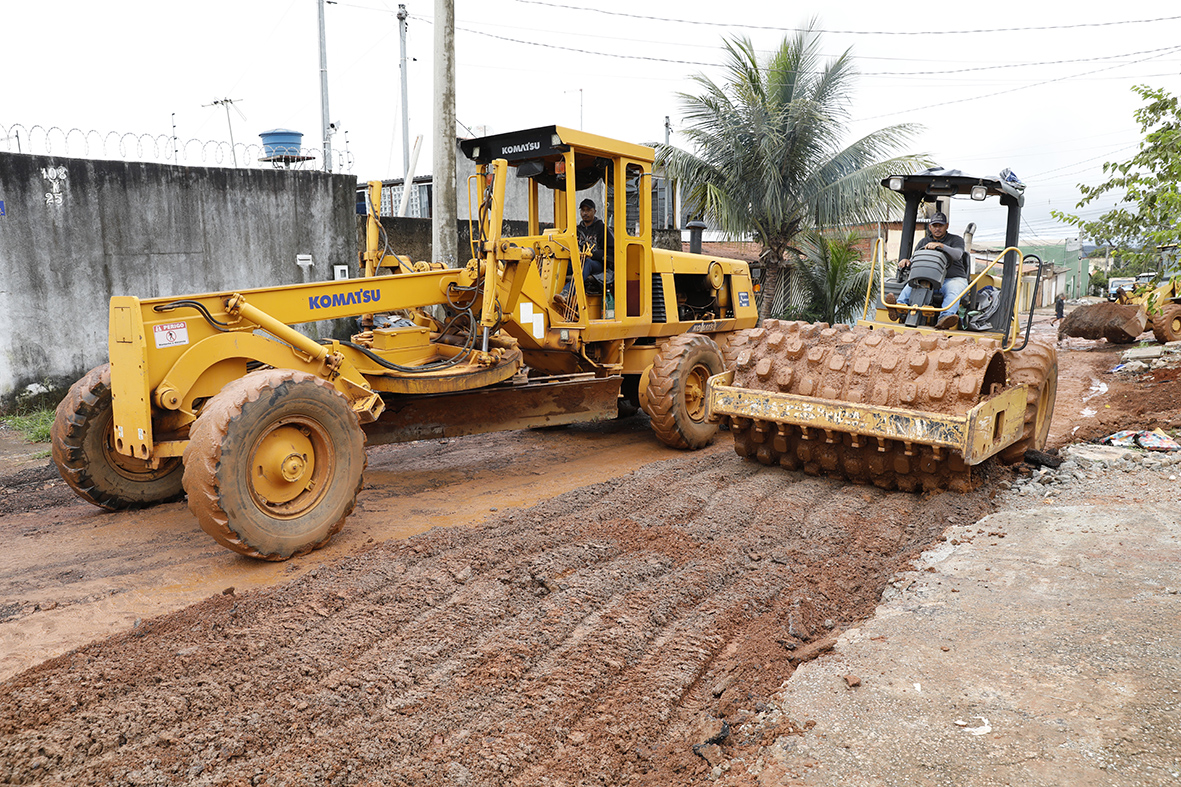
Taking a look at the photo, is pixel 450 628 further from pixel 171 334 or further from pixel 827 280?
pixel 827 280

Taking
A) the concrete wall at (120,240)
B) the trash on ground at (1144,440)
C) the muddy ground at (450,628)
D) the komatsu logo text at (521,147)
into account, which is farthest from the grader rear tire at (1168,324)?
the concrete wall at (120,240)

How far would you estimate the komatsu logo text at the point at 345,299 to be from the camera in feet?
19.7

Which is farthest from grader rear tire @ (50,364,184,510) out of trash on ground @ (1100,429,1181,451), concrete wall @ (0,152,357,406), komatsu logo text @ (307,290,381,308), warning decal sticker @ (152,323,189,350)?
trash on ground @ (1100,429,1181,451)

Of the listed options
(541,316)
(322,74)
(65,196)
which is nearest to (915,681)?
(541,316)

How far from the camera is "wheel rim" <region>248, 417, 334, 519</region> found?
16.4ft

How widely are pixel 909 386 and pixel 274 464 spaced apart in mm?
4371

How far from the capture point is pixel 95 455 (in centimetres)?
586

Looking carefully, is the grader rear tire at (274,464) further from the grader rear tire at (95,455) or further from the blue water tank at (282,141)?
the blue water tank at (282,141)

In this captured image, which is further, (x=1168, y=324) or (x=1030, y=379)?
(x=1168, y=324)

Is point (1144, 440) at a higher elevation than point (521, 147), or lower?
lower

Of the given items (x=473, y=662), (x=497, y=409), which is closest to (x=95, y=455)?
(x=497, y=409)

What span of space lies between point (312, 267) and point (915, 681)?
11262 millimetres

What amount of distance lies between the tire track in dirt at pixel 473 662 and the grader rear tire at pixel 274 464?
436 mm

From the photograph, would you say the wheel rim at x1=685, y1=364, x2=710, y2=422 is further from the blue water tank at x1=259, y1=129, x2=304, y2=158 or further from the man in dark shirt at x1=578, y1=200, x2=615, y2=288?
the blue water tank at x1=259, y1=129, x2=304, y2=158
